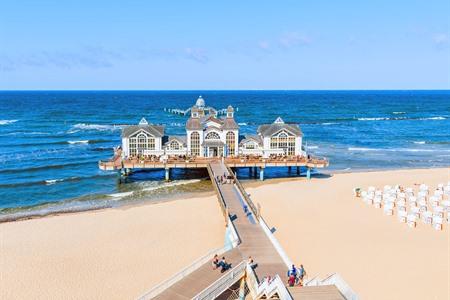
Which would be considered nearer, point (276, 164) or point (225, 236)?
point (225, 236)

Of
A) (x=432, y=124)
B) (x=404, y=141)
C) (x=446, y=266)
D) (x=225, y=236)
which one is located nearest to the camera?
(x=446, y=266)

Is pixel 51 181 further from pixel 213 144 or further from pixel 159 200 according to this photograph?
pixel 213 144

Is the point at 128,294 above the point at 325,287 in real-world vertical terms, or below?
below

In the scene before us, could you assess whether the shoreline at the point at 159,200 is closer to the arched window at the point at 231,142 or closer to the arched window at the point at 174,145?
the arched window at the point at 231,142

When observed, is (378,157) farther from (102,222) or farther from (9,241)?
(9,241)

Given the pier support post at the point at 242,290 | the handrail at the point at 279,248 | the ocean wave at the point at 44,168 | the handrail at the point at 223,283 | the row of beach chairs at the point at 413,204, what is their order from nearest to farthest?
the handrail at the point at 223,283 → the pier support post at the point at 242,290 → the handrail at the point at 279,248 → the row of beach chairs at the point at 413,204 → the ocean wave at the point at 44,168

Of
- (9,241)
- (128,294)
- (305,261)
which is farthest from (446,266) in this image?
(9,241)

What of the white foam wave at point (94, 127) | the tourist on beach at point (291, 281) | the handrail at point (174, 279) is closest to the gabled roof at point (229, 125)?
the handrail at point (174, 279)
